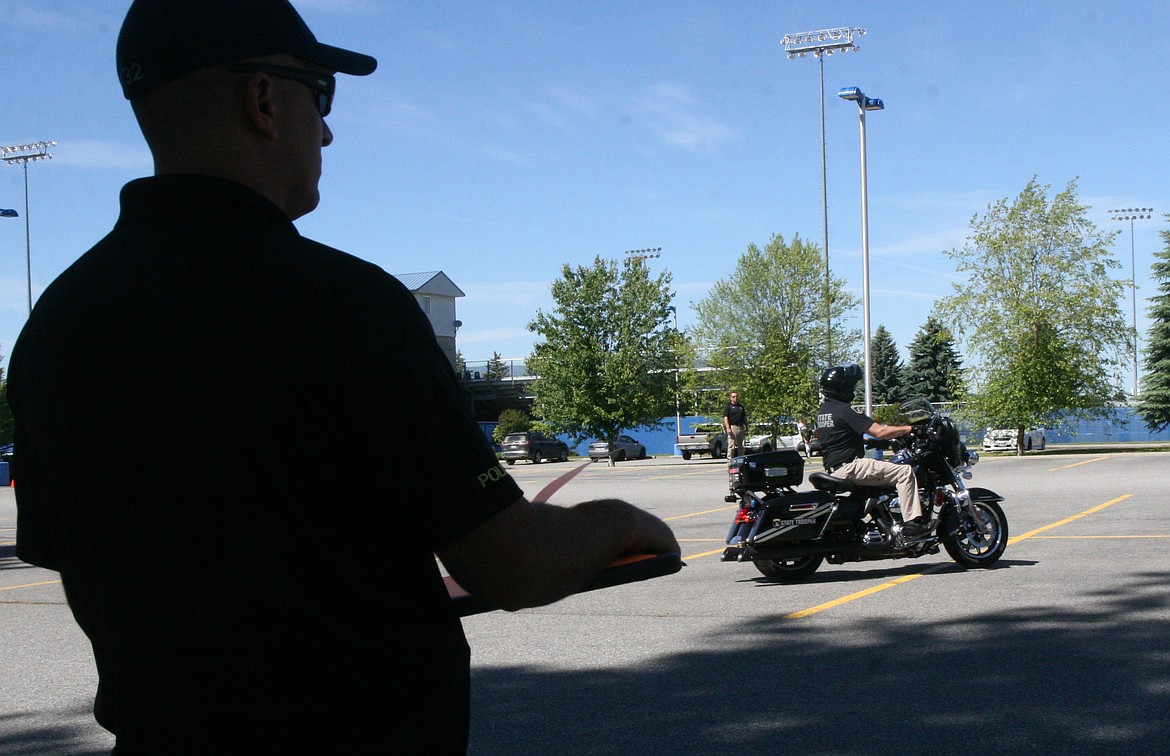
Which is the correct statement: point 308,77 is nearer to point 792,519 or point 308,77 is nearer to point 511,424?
point 792,519

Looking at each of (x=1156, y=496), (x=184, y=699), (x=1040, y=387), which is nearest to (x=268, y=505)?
(x=184, y=699)

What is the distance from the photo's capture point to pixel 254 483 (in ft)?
4.07

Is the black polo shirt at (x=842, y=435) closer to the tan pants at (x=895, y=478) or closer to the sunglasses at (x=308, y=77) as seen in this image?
the tan pants at (x=895, y=478)

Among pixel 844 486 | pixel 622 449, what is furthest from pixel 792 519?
pixel 622 449

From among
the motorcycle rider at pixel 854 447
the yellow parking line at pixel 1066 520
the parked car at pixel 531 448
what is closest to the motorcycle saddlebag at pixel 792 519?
the motorcycle rider at pixel 854 447

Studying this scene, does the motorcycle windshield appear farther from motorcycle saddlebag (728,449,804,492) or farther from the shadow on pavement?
the shadow on pavement

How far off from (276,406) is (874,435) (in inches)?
345

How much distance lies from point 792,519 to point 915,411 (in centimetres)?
152

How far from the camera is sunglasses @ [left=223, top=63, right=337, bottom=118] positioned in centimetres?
140

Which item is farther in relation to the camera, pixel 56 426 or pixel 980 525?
pixel 980 525

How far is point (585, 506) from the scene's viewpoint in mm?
1488

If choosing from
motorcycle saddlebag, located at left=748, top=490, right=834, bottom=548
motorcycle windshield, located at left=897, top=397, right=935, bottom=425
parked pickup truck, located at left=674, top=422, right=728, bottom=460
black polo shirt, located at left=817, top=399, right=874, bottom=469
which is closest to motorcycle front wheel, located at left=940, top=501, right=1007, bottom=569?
motorcycle windshield, located at left=897, top=397, right=935, bottom=425

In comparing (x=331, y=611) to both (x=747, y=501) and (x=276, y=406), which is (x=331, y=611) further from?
(x=747, y=501)

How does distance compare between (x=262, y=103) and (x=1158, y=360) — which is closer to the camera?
(x=262, y=103)
